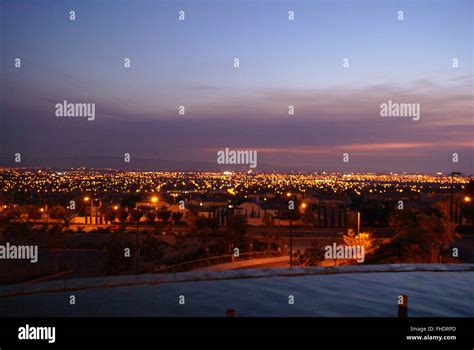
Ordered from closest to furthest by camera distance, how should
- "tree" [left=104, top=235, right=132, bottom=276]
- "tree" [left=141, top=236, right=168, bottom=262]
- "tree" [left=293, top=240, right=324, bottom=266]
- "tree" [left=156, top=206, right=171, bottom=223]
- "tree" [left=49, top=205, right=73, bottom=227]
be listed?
"tree" [left=104, top=235, right=132, bottom=276], "tree" [left=293, top=240, right=324, bottom=266], "tree" [left=141, top=236, right=168, bottom=262], "tree" [left=49, top=205, right=73, bottom=227], "tree" [left=156, top=206, right=171, bottom=223]

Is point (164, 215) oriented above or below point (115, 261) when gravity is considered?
above

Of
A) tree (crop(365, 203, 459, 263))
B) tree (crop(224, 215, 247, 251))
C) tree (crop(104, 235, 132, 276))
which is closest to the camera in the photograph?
tree (crop(365, 203, 459, 263))

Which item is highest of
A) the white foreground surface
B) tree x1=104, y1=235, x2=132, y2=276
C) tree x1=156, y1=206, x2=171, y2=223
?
the white foreground surface

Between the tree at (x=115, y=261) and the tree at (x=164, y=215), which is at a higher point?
the tree at (x=164, y=215)

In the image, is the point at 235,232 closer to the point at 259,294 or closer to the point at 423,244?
the point at 423,244

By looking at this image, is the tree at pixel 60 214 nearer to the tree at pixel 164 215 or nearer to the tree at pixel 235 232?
the tree at pixel 164 215

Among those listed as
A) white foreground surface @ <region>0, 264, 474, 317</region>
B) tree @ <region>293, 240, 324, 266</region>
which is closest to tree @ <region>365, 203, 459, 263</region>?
tree @ <region>293, 240, 324, 266</region>

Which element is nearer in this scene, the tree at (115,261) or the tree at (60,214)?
the tree at (115,261)

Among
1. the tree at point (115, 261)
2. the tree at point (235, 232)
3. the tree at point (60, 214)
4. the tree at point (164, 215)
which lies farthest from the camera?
the tree at point (164, 215)

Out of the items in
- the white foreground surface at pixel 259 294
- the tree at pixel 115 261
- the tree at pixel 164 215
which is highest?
the white foreground surface at pixel 259 294

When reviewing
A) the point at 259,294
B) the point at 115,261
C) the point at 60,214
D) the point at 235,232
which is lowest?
the point at 115,261

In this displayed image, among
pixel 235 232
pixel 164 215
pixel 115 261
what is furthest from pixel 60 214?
pixel 115 261

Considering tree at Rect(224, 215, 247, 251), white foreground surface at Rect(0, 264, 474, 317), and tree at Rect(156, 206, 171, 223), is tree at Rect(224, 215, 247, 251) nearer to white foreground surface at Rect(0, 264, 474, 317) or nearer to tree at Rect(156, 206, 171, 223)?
tree at Rect(156, 206, 171, 223)

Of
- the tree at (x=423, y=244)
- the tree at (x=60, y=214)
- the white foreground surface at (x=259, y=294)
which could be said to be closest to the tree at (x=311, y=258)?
the tree at (x=423, y=244)
